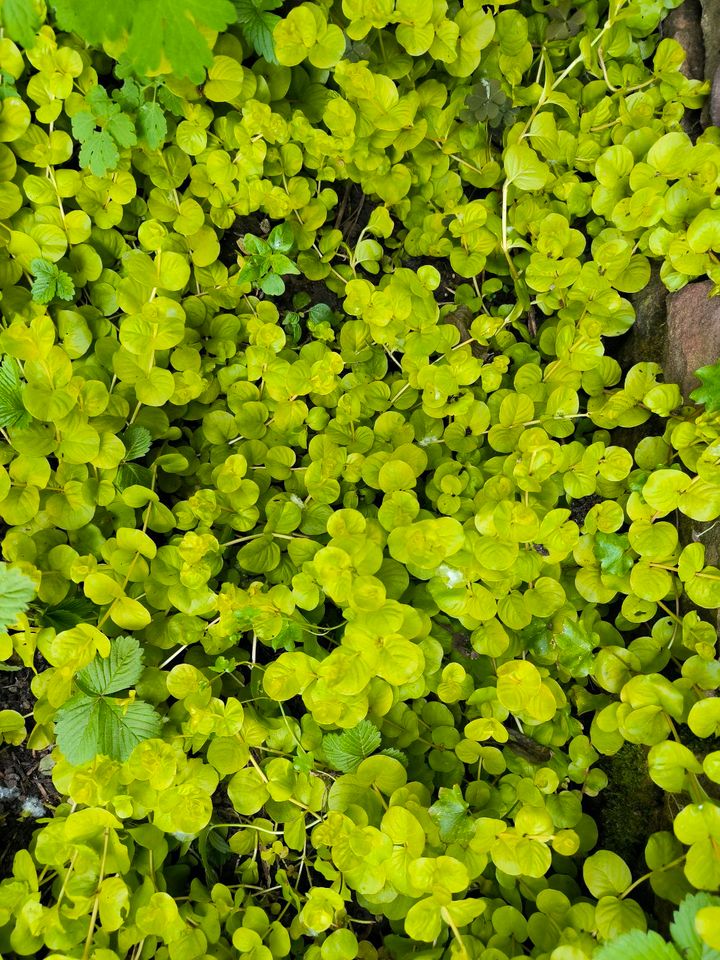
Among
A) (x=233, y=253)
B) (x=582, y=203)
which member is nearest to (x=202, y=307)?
(x=233, y=253)

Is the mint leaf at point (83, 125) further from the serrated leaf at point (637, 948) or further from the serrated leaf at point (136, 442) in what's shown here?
the serrated leaf at point (637, 948)

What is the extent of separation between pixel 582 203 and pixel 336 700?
1.86 m

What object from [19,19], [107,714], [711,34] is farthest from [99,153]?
[711,34]

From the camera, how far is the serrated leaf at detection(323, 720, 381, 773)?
178 centimetres

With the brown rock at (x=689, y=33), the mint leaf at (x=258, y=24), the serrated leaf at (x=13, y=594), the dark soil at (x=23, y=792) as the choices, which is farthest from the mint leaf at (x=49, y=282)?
the brown rock at (x=689, y=33)

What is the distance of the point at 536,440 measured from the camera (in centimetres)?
191

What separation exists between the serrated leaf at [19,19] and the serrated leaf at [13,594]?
5.00ft

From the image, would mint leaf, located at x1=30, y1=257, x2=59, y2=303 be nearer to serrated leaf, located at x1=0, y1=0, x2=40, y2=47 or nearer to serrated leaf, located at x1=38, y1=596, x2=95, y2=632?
serrated leaf, located at x1=0, y1=0, x2=40, y2=47

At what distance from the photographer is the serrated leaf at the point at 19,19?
183 centimetres

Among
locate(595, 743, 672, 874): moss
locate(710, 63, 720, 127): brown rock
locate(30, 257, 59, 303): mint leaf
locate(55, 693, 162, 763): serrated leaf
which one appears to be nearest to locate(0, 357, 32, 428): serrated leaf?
locate(30, 257, 59, 303): mint leaf

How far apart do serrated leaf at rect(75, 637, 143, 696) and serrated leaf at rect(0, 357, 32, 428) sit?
0.70 metres

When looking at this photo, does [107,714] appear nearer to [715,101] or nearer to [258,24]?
[258,24]

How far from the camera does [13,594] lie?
1699mm

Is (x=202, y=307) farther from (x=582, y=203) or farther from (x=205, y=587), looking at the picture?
(x=582, y=203)
